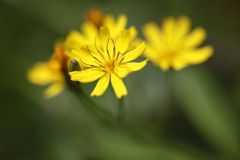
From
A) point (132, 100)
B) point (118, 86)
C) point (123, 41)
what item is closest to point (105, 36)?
point (123, 41)

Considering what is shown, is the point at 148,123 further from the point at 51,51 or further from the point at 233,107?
the point at 51,51

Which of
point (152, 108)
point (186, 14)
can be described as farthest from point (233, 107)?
point (186, 14)

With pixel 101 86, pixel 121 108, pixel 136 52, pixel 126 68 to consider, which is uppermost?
pixel 121 108

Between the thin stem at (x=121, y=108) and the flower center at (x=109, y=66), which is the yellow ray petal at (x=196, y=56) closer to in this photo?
the thin stem at (x=121, y=108)

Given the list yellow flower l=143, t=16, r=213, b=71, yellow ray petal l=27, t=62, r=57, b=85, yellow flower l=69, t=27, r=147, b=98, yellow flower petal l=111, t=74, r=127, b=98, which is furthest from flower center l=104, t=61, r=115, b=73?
yellow ray petal l=27, t=62, r=57, b=85

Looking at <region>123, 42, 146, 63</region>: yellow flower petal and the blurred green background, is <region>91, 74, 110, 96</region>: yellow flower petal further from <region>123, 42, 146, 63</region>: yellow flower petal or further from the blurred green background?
the blurred green background

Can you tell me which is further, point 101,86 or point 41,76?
point 41,76

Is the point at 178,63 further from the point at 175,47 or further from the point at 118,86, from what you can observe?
the point at 118,86
